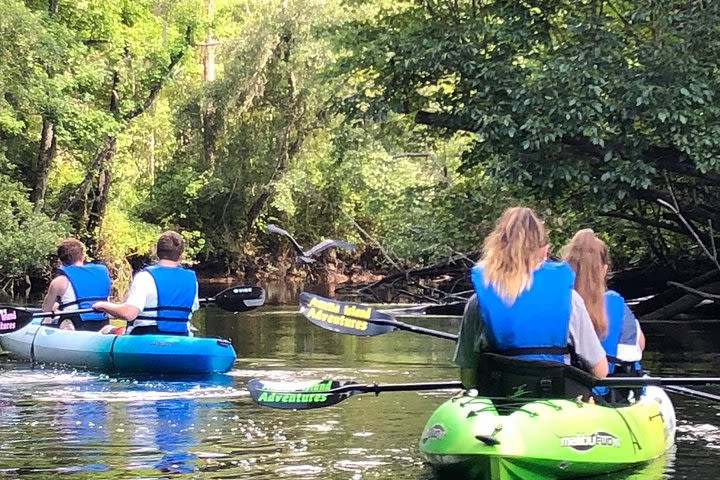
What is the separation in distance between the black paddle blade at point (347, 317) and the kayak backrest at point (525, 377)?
115 cm

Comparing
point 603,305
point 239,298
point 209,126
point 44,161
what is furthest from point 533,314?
point 209,126

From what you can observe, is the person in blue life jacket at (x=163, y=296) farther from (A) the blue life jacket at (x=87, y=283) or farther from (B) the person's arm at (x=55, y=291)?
(B) the person's arm at (x=55, y=291)

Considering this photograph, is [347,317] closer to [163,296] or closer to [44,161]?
[163,296]

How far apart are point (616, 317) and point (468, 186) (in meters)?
10.3

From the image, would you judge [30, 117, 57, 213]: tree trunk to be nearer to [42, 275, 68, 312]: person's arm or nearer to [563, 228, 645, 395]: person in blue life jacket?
[42, 275, 68, 312]: person's arm

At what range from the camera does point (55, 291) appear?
977 cm

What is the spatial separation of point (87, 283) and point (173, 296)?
1.38 metres

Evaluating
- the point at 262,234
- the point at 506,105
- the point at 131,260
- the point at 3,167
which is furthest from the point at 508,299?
the point at 262,234

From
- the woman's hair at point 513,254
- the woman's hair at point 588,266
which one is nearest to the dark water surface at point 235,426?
the woman's hair at point 588,266

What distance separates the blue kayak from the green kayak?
13.4 ft

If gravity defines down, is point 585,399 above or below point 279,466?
above

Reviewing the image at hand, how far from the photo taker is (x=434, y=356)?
1102 cm

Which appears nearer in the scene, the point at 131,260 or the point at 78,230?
the point at 78,230

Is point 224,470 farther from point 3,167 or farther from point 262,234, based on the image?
point 262,234
